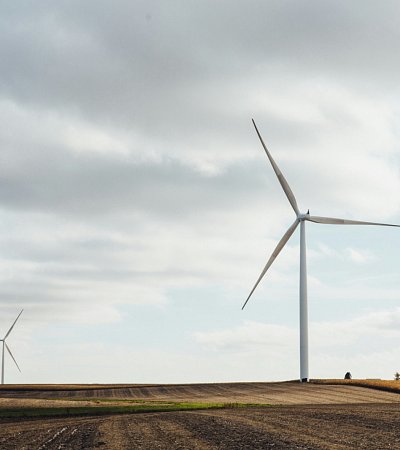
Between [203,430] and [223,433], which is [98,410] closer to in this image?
[203,430]

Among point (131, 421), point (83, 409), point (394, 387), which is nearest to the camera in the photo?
point (131, 421)

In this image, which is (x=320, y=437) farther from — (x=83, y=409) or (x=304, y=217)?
(x=304, y=217)

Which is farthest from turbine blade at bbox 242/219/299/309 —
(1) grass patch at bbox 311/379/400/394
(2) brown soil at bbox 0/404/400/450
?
(2) brown soil at bbox 0/404/400/450

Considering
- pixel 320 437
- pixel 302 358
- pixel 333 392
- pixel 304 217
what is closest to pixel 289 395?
pixel 333 392

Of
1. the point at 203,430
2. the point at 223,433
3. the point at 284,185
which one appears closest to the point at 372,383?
the point at 284,185

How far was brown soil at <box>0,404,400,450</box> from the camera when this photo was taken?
2595 centimetres

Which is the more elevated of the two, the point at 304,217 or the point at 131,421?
the point at 304,217

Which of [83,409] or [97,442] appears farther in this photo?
[83,409]

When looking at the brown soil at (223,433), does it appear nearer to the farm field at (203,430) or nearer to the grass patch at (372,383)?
the farm field at (203,430)

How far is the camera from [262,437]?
28125mm

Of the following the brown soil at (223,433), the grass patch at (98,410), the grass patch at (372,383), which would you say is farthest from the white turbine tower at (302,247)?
the brown soil at (223,433)

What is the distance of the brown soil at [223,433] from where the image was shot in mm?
25953

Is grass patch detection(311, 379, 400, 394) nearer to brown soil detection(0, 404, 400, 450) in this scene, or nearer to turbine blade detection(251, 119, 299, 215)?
turbine blade detection(251, 119, 299, 215)

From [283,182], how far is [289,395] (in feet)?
77.4
